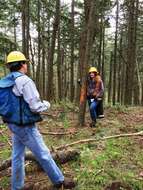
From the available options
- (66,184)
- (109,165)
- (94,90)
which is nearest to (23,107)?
(66,184)

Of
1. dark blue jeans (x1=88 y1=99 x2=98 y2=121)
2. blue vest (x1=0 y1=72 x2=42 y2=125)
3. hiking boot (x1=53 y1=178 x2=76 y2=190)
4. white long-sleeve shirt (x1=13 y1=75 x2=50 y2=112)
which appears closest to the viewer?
white long-sleeve shirt (x1=13 y1=75 x2=50 y2=112)

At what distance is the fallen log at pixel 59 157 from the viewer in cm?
778

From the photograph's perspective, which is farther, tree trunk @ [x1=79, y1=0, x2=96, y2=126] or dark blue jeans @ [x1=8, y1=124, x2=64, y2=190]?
tree trunk @ [x1=79, y1=0, x2=96, y2=126]

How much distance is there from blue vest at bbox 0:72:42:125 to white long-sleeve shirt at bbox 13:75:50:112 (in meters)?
0.08

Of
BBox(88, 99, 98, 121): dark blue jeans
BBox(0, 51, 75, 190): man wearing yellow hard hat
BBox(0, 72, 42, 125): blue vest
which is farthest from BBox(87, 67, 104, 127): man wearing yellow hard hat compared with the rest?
BBox(0, 72, 42, 125): blue vest

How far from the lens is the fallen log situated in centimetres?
778

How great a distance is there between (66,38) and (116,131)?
83.1 ft

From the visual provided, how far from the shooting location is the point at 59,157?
7836 mm

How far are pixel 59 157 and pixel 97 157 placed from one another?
0.74 meters

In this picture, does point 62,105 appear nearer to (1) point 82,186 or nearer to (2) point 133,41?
(1) point 82,186

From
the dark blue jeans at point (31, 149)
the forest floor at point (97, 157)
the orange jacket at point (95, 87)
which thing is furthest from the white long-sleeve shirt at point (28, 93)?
the orange jacket at point (95, 87)

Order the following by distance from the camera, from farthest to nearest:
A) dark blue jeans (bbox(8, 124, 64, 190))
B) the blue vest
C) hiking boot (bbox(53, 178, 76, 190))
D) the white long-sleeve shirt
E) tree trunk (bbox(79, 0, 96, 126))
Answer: tree trunk (bbox(79, 0, 96, 126)) < hiking boot (bbox(53, 178, 76, 190)) < dark blue jeans (bbox(8, 124, 64, 190)) < the blue vest < the white long-sleeve shirt

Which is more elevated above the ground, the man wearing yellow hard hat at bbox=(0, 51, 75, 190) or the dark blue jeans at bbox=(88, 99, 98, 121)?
the man wearing yellow hard hat at bbox=(0, 51, 75, 190)

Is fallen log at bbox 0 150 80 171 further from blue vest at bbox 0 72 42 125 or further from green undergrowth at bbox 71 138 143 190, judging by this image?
blue vest at bbox 0 72 42 125
